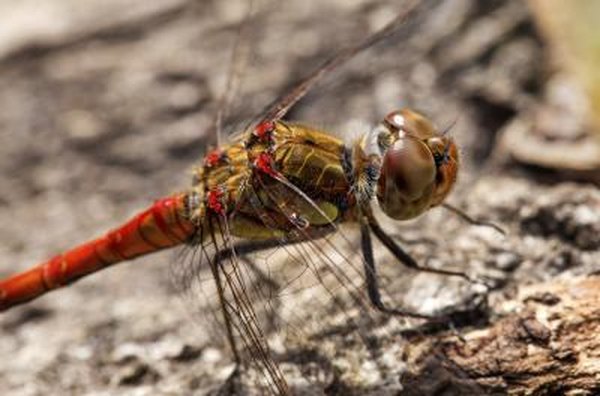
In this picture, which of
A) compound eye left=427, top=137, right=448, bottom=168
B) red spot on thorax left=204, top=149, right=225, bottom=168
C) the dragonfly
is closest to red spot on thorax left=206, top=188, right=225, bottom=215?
the dragonfly

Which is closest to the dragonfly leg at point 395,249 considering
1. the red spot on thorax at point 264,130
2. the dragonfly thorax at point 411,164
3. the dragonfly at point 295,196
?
the dragonfly at point 295,196

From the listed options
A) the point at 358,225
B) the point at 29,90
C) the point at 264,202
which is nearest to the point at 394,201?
the point at 358,225

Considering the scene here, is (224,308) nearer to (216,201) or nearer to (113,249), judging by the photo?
(216,201)

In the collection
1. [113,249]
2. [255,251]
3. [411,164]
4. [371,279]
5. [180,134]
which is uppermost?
[180,134]

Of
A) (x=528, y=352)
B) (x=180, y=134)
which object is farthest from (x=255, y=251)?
(x=180, y=134)

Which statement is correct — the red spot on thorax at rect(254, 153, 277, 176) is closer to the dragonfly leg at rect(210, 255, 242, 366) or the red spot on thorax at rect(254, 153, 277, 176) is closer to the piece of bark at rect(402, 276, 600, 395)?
the dragonfly leg at rect(210, 255, 242, 366)

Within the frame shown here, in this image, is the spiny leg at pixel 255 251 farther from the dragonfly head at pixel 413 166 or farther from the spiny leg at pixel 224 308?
the dragonfly head at pixel 413 166

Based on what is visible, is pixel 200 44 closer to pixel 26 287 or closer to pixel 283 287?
pixel 26 287

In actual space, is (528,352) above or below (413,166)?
below
